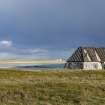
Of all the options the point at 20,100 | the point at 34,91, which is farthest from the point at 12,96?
the point at 34,91

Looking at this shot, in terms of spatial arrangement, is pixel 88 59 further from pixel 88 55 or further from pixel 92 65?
pixel 92 65

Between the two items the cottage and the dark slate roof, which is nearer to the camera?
the cottage

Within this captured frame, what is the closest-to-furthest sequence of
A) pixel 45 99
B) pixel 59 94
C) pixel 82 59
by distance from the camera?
pixel 45 99 < pixel 59 94 < pixel 82 59

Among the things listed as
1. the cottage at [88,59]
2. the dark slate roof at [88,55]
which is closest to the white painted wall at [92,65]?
the cottage at [88,59]

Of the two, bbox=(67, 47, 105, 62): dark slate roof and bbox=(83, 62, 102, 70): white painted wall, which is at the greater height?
bbox=(67, 47, 105, 62): dark slate roof

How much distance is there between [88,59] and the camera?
112750mm

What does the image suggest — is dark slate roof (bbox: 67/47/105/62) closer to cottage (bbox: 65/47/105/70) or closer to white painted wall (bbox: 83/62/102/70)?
cottage (bbox: 65/47/105/70)

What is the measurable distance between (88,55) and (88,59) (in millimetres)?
1480

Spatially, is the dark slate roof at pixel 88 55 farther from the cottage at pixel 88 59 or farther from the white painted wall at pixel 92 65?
the white painted wall at pixel 92 65

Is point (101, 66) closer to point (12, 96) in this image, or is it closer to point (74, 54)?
point (74, 54)

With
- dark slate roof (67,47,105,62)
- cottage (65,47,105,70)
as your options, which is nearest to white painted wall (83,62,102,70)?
cottage (65,47,105,70)

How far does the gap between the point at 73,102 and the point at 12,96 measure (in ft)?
15.0

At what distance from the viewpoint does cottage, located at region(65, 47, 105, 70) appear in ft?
370

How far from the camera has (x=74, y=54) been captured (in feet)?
379
